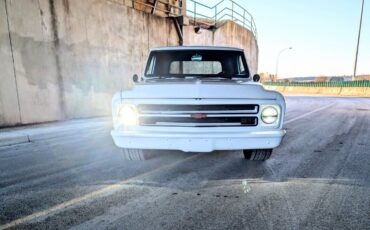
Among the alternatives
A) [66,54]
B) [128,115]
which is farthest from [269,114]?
[66,54]

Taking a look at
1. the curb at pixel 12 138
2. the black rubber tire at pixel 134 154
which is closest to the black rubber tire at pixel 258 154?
the black rubber tire at pixel 134 154

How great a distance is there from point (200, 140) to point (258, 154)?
3.85 ft

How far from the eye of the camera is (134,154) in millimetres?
3609

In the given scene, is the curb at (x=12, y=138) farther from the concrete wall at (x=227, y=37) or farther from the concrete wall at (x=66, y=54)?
the concrete wall at (x=227, y=37)

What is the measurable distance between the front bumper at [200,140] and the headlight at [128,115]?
127mm

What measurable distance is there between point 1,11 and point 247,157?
272 inches

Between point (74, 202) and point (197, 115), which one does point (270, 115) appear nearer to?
point (197, 115)

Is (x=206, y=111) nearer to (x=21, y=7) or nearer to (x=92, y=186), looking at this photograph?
(x=92, y=186)

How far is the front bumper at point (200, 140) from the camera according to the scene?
2.98m

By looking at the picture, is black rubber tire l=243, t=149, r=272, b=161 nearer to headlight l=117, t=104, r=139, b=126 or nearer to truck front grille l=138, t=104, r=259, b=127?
truck front grille l=138, t=104, r=259, b=127

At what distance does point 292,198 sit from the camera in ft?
8.71

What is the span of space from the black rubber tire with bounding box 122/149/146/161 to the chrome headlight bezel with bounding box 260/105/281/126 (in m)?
1.72

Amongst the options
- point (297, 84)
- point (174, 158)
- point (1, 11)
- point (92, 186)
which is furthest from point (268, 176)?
point (297, 84)

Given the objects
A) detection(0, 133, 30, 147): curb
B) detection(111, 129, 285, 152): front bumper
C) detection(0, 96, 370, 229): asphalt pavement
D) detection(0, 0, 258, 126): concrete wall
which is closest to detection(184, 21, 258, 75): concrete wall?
detection(0, 0, 258, 126): concrete wall
